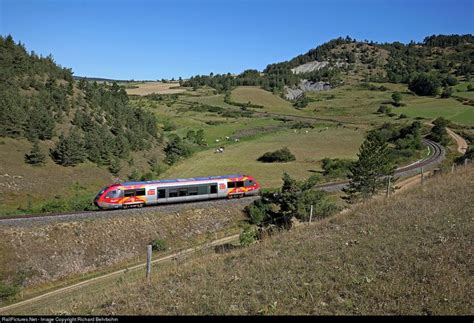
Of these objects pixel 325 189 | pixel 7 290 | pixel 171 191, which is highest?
pixel 171 191

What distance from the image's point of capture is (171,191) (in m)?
35.0

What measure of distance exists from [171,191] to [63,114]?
36.4 meters

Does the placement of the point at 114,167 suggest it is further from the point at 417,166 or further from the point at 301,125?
the point at 301,125

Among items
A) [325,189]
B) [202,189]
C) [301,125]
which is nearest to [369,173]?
[325,189]

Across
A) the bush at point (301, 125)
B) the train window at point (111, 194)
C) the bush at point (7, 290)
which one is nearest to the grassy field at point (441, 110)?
the bush at point (301, 125)

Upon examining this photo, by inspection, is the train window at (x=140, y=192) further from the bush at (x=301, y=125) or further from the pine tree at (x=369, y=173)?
the bush at (x=301, y=125)

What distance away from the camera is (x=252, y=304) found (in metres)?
8.53

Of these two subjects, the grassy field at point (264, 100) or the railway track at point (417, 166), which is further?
the grassy field at point (264, 100)

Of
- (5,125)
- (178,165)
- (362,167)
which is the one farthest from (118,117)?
(362,167)

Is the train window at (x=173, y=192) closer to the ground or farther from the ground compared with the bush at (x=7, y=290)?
farther from the ground

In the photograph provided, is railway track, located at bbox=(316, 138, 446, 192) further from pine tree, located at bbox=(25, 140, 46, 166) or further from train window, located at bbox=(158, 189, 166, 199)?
pine tree, located at bbox=(25, 140, 46, 166)

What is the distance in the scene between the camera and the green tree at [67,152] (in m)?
50.5

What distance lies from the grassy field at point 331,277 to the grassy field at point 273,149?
36.6 meters

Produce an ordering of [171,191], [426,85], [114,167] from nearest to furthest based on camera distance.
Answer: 1. [171,191]
2. [114,167]
3. [426,85]
